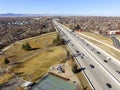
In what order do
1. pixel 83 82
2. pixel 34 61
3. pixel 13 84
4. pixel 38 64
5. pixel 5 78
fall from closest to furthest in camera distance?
pixel 83 82 < pixel 13 84 < pixel 5 78 < pixel 38 64 < pixel 34 61

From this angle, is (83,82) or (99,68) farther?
(99,68)

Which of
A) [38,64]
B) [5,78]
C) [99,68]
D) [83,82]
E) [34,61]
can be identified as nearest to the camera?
[83,82]

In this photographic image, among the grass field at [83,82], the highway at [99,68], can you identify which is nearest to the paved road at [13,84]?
the grass field at [83,82]

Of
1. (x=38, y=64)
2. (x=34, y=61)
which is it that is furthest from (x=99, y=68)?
(x=34, y=61)

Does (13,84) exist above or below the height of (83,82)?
below

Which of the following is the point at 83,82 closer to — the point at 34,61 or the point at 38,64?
the point at 38,64

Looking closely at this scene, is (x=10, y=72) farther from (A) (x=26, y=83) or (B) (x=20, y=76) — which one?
(A) (x=26, y=83)

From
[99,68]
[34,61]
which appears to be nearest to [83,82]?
[99,68]

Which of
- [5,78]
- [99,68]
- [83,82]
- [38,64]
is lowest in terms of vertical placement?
[5,78]

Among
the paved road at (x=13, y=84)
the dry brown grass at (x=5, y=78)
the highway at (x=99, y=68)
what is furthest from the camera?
the dry brown grass at (x=5, y=78)

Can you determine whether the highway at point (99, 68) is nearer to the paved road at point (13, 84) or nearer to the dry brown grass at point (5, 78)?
the paved road at point (13, 84)

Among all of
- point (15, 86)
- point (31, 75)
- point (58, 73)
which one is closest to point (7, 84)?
point (15, 86)
